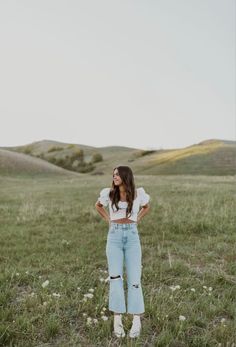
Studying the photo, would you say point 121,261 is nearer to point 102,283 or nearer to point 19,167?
point 102,283

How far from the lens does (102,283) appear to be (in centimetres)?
780

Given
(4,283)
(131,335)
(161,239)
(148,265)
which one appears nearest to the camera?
(131,335)

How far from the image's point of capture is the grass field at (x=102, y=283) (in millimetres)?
5773

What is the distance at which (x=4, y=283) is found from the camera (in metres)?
7.57

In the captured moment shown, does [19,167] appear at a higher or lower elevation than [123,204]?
higher

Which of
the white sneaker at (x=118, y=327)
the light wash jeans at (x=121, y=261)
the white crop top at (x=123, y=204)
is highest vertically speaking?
the white crop top at (x=123, y=204)

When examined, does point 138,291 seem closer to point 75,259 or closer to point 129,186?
point 129,186

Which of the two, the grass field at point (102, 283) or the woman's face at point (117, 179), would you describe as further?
the woman's face at point (117, 179)

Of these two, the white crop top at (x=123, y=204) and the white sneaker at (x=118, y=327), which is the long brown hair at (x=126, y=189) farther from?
the white sneaker at (x=118, y=327)

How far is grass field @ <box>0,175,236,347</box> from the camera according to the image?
5773 mm

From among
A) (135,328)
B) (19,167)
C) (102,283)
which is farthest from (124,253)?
(19,167)

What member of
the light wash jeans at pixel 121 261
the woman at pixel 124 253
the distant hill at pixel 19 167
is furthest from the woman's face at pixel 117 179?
the distant hill at pixel 19 167

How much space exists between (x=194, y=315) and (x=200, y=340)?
0.73 m

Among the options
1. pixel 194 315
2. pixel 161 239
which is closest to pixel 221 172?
pixel 161 239
